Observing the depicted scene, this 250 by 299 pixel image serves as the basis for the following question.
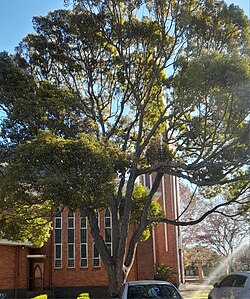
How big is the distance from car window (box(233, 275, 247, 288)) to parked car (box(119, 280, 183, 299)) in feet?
5.81

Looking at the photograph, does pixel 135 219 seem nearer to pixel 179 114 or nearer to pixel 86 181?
pixel 179 114

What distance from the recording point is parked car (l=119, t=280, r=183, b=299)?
1045cm

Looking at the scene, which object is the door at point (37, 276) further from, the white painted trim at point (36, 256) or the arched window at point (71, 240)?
the arched window at point (71, 240)

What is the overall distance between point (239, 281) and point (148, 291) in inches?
104

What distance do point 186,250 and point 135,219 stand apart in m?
27.2

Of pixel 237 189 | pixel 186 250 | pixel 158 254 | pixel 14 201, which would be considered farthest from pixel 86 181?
pixel 186 250

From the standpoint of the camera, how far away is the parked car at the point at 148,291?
10445 millimetres

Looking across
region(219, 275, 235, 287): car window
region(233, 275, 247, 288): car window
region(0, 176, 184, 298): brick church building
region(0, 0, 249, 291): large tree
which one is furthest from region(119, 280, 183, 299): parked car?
region(0, 176, 184, 298): brick church building

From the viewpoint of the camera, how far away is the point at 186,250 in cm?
4344

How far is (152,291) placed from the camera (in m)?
10.7

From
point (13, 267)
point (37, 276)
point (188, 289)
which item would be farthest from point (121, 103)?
point (188, 289)

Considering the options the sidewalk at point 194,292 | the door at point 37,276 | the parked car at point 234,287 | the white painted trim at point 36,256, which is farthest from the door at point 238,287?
the door at point 37,276

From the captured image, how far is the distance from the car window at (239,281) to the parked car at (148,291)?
5.81ft

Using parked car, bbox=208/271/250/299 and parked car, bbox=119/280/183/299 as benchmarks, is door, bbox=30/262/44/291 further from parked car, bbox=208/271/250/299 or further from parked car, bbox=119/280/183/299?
parked car, bbox=119/280/183/299
